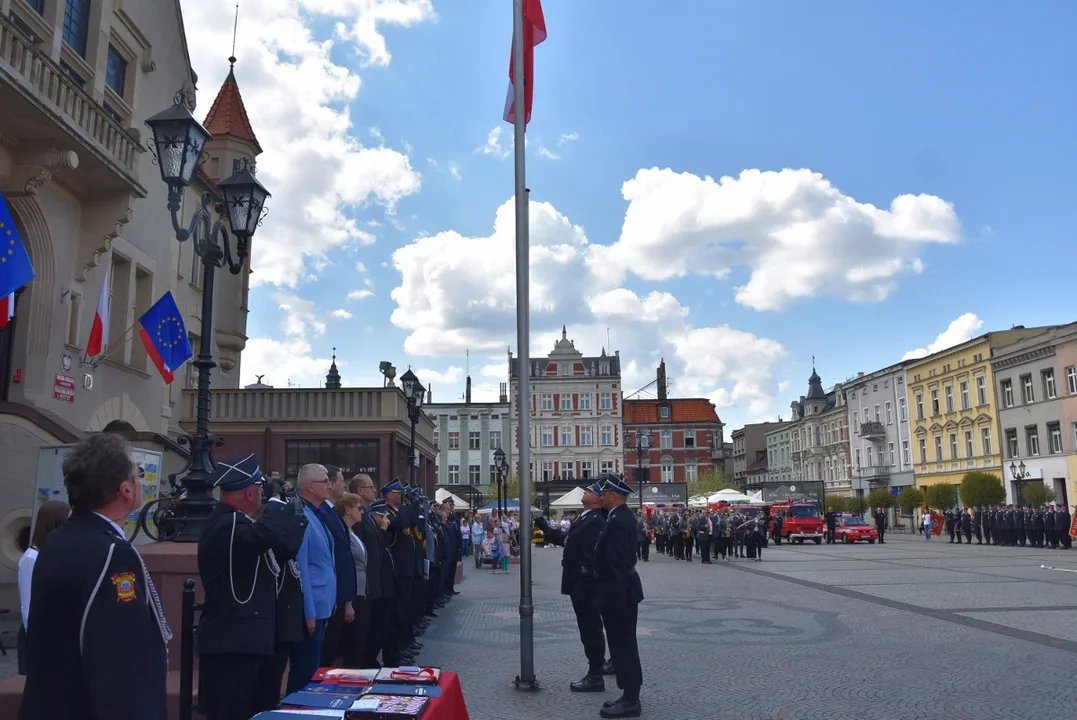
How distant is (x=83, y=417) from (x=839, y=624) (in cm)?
1476

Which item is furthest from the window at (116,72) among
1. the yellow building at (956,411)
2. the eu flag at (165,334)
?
the yellow building at (956,411)

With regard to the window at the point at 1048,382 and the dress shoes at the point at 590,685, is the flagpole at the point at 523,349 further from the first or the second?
the window at the point at 1048,382

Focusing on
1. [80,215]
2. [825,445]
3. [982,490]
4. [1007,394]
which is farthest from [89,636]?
[825,445]

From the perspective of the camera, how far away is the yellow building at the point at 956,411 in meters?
54.9

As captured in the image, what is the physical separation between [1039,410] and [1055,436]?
174cm

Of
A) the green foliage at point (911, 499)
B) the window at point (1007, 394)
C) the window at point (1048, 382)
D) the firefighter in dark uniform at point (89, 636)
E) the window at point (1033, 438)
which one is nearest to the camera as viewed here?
the firefighter in dark uniform at point (89, 636)

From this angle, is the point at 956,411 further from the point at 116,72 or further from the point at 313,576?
the point at 313,576

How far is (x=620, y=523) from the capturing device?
7.94m

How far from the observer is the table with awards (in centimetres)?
379

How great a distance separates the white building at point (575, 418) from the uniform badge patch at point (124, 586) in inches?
3167

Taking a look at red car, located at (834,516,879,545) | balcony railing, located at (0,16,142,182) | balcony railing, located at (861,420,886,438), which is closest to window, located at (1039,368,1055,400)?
red car, located at (834,516,879,545)

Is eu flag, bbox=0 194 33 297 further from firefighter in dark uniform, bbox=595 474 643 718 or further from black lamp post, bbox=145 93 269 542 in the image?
firefighter in dark uniform, bbox=595 474 643 718

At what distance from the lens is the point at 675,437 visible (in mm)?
96625

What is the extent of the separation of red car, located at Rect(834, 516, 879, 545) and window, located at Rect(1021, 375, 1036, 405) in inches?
602
